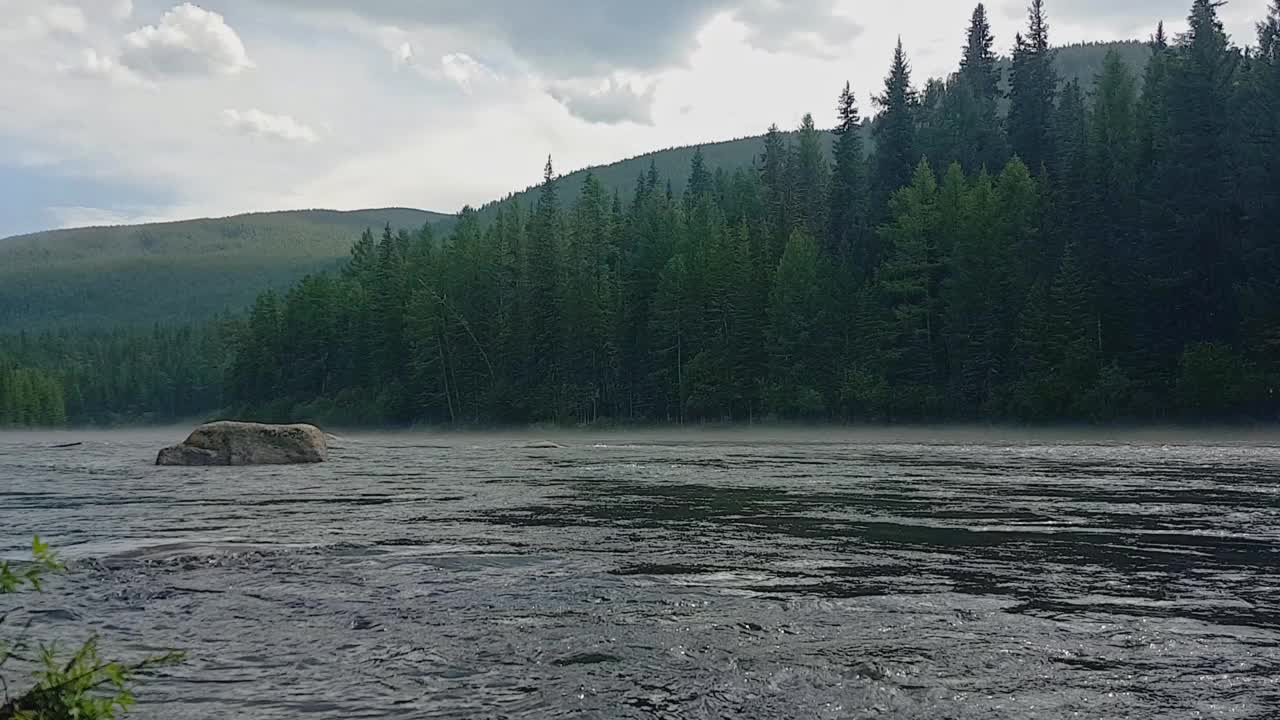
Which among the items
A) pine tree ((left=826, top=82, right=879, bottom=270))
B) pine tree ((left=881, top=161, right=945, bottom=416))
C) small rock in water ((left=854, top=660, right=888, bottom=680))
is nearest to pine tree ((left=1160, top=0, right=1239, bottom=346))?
pine tree ((left=881, top=161, right=945, bottom=416))

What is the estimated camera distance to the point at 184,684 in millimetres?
7465

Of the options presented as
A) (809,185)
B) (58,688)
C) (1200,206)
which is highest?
(809,185)

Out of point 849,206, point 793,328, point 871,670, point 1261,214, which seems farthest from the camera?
point 849,206

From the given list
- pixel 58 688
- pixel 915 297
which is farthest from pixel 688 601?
pixel 915 297

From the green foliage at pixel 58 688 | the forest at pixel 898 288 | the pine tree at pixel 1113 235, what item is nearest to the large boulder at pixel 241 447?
the green foliage at pixel 58 688

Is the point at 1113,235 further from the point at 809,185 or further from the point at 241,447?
the point at 241,447

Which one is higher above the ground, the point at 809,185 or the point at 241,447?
the point at 809,185

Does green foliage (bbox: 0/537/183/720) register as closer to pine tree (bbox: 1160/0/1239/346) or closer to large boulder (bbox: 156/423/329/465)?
large boulder (bbox: 156/423/329/465)

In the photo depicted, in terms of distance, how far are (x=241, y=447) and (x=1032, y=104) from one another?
98.1 meters

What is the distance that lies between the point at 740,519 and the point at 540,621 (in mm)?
8918

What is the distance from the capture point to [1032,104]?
4198 inches

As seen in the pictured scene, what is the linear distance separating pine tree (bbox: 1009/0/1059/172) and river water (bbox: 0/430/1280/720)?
88.6 metres

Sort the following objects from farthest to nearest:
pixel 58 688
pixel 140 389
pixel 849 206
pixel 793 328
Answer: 1. pixel 140 389
2. pixel 849 206
3. pixel 793 328
4. pixel 58 688

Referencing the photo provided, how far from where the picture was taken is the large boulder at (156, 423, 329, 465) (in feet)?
119
